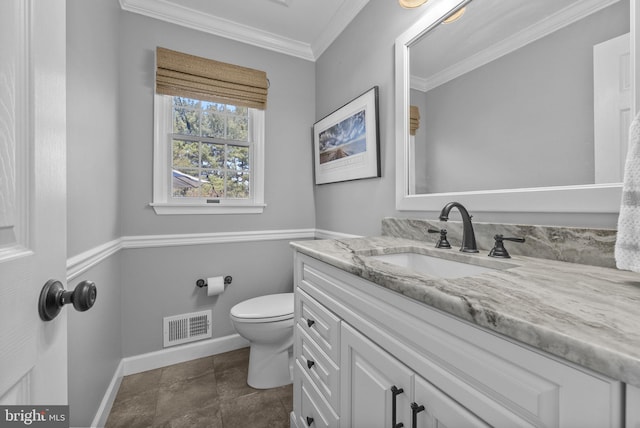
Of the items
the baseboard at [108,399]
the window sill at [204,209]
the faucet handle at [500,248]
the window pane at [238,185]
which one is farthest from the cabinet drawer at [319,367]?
the window pane at [238,185]

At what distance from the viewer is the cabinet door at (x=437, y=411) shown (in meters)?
0.53

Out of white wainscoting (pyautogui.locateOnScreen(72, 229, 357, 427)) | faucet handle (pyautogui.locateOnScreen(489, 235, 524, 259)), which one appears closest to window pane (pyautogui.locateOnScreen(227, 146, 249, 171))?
white wainscoting (pyautogui.locateOnScreen(72, 229, 357, 427))

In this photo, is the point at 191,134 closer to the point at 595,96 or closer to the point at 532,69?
the point at 532,69

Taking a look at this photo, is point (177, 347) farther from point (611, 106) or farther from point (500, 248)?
point (611, 106)

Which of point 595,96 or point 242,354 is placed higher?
point 595,96

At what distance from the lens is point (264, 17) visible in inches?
81.6

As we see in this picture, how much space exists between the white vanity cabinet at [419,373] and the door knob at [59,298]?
687mm

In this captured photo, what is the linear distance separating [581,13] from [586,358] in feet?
3.65

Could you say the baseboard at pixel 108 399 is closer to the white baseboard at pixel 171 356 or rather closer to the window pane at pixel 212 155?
the white baseboard at pixel 171 356

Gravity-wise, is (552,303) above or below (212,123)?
below

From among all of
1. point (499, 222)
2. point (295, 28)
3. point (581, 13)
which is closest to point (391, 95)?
point (581, 13)

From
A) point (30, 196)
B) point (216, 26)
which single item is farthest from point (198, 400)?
point (216, 26)

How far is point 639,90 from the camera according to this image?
2.47 feet

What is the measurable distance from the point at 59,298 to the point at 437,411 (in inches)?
32.7
